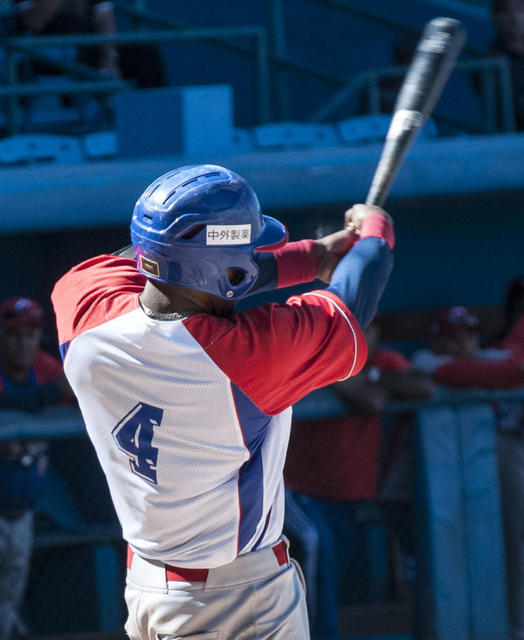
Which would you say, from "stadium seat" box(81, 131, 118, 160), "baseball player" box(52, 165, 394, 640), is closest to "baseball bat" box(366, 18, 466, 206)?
"baseball player" box(52, 165, 394, 640)

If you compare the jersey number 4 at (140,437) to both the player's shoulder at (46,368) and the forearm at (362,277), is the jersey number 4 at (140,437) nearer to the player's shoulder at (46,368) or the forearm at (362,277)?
the forearm at (362,277)

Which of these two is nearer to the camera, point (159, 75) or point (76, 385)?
point (76, 385)

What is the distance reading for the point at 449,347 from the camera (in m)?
4.62

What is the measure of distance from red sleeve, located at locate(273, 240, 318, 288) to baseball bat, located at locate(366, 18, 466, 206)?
22 centimetres

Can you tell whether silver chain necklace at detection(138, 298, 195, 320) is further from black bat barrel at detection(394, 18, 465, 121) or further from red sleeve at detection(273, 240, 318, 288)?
black bat barrel at detection(394, 18, 465, 121)

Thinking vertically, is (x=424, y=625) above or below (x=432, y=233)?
below

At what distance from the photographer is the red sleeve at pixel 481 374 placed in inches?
154

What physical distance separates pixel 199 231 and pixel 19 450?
221 cm

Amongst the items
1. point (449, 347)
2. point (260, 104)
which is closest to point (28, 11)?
point (260, 104)

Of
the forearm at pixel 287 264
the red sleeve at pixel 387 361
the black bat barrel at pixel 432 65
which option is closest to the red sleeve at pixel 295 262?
the forearm at pixel 287 264

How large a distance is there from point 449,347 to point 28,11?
2721mm

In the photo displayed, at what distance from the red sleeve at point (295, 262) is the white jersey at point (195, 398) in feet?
0.82

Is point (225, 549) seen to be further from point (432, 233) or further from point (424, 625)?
point (432, 233)

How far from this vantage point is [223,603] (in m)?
2.12
